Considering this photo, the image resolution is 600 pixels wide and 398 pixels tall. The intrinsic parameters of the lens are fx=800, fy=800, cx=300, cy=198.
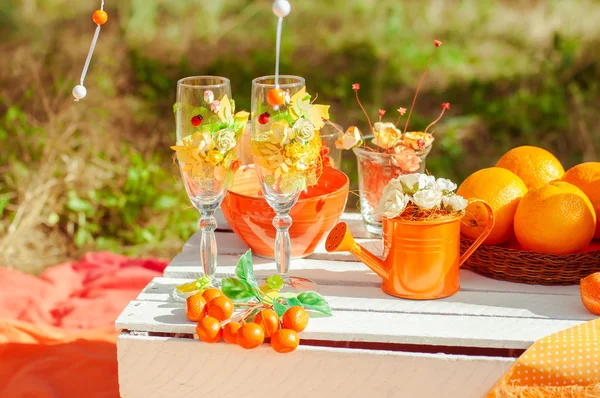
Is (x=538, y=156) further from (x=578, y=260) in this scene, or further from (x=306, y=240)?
(x=306, y=240)

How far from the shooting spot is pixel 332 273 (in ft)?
5.28

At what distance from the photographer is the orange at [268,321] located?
132 cm

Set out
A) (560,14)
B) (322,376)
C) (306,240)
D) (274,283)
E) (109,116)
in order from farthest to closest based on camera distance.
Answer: (560,14)
(109,116)
(306,240)
(274,283)
(322,376)

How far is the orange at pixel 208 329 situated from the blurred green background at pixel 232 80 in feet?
5.92

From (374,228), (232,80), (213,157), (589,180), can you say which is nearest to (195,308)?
(213,157)

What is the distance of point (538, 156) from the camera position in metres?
1.69

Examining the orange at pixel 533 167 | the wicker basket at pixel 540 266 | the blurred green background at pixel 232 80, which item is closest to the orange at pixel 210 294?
the wicker basket at pixel 540 266

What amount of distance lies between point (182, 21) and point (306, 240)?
2.85 metres

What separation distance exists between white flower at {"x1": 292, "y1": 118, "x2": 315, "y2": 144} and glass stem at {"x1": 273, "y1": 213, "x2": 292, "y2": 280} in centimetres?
16

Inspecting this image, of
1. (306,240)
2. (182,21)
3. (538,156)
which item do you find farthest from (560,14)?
(306,240)

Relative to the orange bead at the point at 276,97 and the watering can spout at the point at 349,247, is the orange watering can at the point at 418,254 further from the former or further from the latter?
the orange bead at the point at 276,97

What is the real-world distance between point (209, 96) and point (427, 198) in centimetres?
43

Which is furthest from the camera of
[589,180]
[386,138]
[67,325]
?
[67,325]

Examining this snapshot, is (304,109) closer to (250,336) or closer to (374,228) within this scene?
(250,336)
